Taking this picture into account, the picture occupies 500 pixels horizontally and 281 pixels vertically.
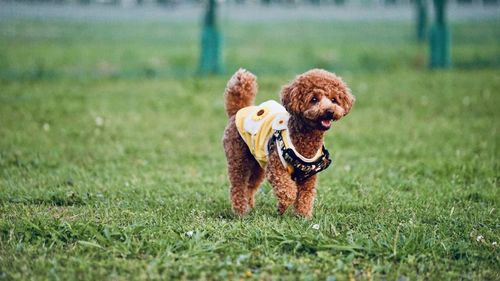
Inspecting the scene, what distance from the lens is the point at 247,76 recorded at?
5367 mm

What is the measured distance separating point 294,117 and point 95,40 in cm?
1483

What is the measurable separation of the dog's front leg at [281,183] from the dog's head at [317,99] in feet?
1.26

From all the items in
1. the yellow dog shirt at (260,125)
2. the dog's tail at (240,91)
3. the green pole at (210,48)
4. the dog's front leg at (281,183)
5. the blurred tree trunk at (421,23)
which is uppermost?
the dog's tail at (240,91)

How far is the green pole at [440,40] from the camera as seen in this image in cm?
1388

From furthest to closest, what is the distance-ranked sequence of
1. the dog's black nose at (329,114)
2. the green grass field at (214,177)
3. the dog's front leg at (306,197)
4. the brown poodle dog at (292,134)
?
the dog's front leg at (306,197), the brown poodle dog at (292,134), the dog's black nose at (329,114), the green grass field at (214,177)

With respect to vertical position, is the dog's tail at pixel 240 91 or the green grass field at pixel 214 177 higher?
the dog's tail at pixel 240 91

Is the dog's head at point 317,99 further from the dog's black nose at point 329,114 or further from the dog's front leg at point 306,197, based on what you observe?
the dog's front leg at point 306,197

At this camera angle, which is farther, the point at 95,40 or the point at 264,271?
the point at 95,40

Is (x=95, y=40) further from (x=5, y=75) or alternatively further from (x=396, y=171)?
(x=396, y=171)

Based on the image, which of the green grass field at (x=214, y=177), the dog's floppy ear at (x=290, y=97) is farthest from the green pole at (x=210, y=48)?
the dog's floppy ear at (x=290, y=97)

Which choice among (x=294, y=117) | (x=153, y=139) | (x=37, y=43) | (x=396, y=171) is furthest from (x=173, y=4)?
(x=294, y=117)

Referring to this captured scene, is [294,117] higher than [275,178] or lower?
higher

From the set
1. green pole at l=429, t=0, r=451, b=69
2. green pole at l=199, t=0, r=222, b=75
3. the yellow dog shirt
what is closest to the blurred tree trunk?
green pole at l=429, t=0, r=451, b=69

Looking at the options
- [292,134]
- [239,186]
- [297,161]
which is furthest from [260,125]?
[239,186]
